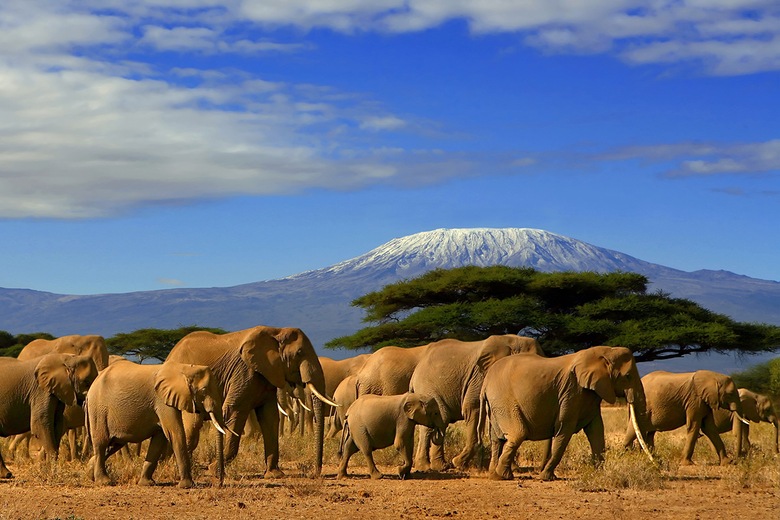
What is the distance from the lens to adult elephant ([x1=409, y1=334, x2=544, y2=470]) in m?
20.1

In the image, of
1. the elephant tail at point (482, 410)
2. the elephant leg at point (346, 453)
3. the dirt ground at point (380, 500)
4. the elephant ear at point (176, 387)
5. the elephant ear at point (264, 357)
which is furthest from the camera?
the elephant tail at point (482, 410)

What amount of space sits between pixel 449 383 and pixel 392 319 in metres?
35.8

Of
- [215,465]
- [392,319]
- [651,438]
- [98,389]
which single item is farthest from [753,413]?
[392,319]

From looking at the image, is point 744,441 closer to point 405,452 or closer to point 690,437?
point 690,437

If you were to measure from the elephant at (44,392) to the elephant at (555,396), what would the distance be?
242 inches

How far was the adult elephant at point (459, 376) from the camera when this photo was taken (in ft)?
66.0

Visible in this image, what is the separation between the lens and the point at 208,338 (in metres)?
18.6

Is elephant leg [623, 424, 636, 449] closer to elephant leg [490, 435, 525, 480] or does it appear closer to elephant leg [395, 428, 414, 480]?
elephant leg [490, 435, 525, 480]

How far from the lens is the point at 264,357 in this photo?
18.1 meters

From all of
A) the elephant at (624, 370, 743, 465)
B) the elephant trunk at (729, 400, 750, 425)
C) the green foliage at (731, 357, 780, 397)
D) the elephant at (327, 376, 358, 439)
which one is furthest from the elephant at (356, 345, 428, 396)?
the green foliage at (731, 357, 780, 397)

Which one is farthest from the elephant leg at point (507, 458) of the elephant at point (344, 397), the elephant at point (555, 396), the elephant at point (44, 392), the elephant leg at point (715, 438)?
the elephant at point (44, 392)

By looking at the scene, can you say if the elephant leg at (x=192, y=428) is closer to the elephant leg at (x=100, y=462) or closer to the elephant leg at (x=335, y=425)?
the elephant leg at (x=100, y=462)

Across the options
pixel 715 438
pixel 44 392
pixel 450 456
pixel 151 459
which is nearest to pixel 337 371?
pixel 450 456

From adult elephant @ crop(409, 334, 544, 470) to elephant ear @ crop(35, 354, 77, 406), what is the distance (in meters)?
5.61
